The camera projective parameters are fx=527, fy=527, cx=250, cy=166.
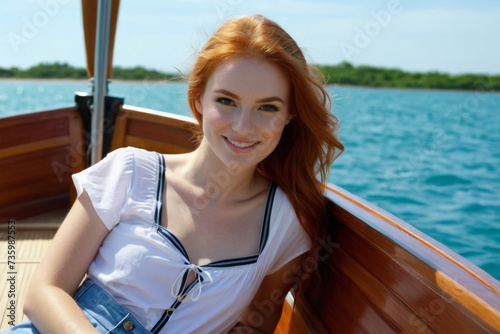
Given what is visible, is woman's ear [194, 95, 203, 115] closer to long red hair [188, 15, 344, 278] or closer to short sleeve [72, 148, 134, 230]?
long red hair [188, 15, 344, 278]

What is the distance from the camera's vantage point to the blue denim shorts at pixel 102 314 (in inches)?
49.6

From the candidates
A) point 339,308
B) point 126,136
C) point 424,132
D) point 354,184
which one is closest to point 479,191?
point 354,184

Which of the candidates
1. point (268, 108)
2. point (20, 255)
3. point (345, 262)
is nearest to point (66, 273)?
point (268, 108)

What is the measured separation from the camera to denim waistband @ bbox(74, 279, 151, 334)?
1.27 metres

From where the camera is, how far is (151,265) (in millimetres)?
1308

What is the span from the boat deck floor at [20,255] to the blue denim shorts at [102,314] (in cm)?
73

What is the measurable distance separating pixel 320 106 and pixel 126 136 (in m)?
2.00

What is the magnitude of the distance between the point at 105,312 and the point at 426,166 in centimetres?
1682

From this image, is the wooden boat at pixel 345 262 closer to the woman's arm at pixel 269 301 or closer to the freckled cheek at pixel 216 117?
the woman's arm at pixel 269 301

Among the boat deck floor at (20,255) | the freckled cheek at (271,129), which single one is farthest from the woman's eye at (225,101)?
the boat deck floor at (20,255)

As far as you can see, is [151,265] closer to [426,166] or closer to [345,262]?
[345,262]

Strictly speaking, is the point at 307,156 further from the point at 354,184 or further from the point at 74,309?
the point at 354,184

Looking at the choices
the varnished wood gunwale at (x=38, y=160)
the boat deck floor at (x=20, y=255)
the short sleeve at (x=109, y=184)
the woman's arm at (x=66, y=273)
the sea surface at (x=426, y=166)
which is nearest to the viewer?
the woman's arm at (x=66, y=273)

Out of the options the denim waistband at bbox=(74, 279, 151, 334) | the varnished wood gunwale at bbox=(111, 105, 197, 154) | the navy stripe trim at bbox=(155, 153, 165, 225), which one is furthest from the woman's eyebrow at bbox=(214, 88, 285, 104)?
the varnished wood gunwale at bbox=(111, 105, 197, 154)
